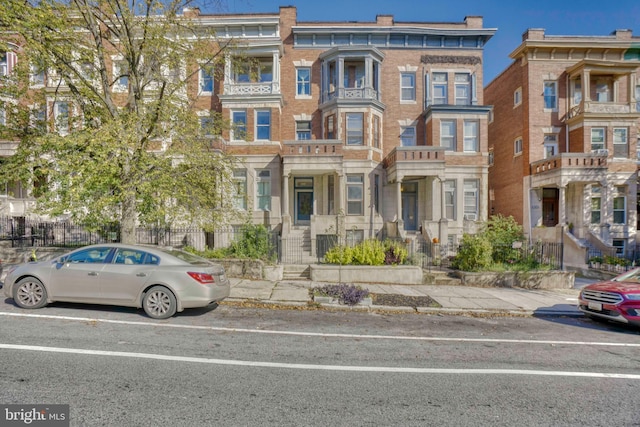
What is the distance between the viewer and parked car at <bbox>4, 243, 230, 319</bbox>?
6.81 meters

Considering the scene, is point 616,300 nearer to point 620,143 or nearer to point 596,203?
point 596,203

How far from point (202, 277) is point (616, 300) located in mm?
9587

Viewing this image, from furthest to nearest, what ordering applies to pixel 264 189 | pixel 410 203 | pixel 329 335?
pixel 410 203 → pixel 264 189 → pixel 329 335

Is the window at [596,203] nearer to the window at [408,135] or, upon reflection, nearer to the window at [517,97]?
the window at [517,97]

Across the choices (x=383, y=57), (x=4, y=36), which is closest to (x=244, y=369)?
(x=4, y=36)

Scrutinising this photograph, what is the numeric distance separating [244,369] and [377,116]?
18669mm

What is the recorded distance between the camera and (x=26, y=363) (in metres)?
4.38

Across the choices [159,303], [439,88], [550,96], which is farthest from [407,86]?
[159,303]

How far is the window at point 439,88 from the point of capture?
21.3 meters

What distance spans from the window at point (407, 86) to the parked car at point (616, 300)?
16343mm

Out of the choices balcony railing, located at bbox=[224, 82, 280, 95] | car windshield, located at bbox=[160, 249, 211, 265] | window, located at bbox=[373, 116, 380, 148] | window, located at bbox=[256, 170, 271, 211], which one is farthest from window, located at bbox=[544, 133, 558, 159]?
car windshield, located at bbox=[160, 249, 211, 265]

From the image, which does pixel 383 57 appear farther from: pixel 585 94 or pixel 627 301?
pixel 627 301

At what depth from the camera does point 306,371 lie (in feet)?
14.9

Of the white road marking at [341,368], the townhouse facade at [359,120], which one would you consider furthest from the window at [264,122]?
the white road marking at [341,368]
